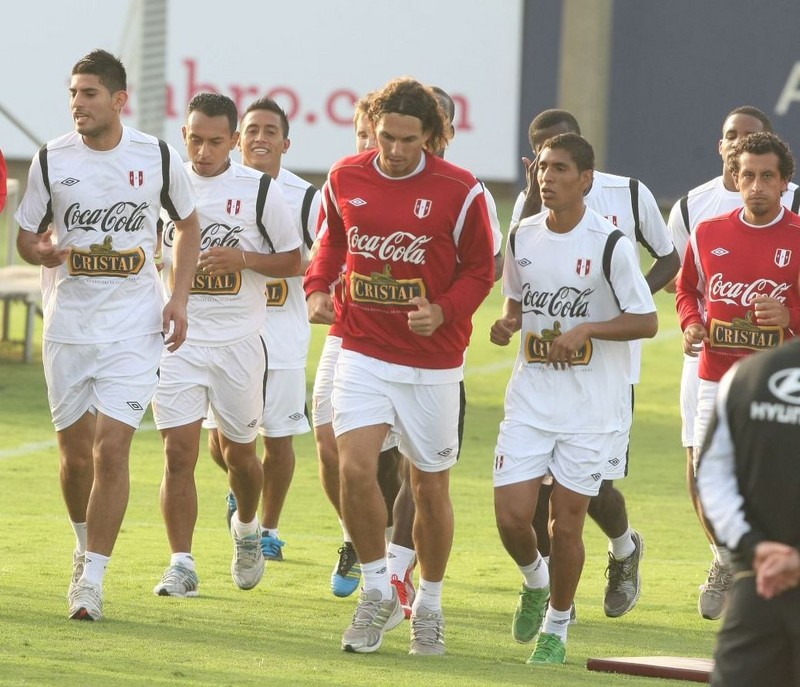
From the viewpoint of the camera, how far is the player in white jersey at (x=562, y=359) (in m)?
7.46

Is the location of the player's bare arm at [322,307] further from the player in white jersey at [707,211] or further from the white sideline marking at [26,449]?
the white sideline marking at [26,449]

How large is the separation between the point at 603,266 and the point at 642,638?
67.9 inches

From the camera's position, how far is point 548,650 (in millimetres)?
7316

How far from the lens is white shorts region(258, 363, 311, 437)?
32.8ft

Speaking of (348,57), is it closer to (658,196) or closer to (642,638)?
(658,196)

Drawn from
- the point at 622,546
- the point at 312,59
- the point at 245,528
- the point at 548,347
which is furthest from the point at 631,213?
the point at 312,59

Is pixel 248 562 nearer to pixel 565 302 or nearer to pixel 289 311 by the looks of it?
pixel 289 311

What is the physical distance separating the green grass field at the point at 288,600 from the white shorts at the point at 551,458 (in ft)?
0.54

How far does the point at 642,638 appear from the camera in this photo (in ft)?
26.5

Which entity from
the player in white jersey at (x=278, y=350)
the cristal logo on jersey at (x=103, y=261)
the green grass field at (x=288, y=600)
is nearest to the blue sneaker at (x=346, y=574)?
→ the green grass field at (x=288, y=600)

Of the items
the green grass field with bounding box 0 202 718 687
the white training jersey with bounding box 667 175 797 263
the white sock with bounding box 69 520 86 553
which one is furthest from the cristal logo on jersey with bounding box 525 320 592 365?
the white sock with bounding box 69 520 86 553

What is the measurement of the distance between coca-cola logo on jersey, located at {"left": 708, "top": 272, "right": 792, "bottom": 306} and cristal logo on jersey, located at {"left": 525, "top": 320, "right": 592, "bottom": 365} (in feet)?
2.98

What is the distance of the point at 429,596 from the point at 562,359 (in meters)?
1.12

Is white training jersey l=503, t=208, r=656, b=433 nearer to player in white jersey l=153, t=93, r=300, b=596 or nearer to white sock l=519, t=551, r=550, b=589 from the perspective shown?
white sock l=519, t=551, r=550, b=589
